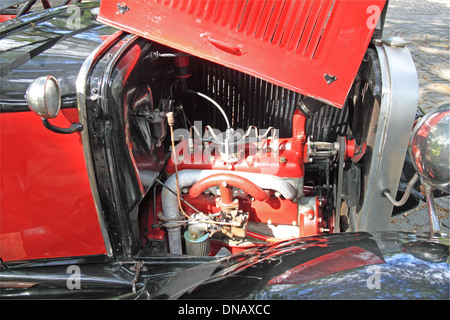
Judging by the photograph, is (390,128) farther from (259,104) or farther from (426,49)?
(426,49)

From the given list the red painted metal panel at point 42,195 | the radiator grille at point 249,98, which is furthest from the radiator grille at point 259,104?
the red painted metal panel at point 42,195

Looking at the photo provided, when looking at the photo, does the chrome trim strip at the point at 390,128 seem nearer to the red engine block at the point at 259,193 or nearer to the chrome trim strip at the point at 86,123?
the red engine block at the point at 259,193

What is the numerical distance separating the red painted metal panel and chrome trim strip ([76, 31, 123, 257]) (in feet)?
0.13

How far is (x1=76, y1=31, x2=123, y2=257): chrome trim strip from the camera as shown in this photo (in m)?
1.49

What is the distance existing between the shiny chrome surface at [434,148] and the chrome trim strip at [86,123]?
4.10 feet

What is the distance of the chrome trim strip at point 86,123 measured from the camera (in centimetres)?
149

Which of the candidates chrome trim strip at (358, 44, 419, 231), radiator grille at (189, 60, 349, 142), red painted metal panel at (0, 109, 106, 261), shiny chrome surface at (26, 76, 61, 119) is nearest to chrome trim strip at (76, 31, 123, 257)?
red painted metal panel at (0, 109, 106, 261)

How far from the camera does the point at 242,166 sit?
6.43 ft

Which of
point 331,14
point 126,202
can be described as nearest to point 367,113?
point 331,14

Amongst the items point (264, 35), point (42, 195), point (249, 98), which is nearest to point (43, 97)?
point (42, 195)

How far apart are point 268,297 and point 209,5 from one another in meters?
1.29

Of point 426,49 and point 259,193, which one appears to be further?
point 426,49

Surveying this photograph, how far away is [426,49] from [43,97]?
251 inches
